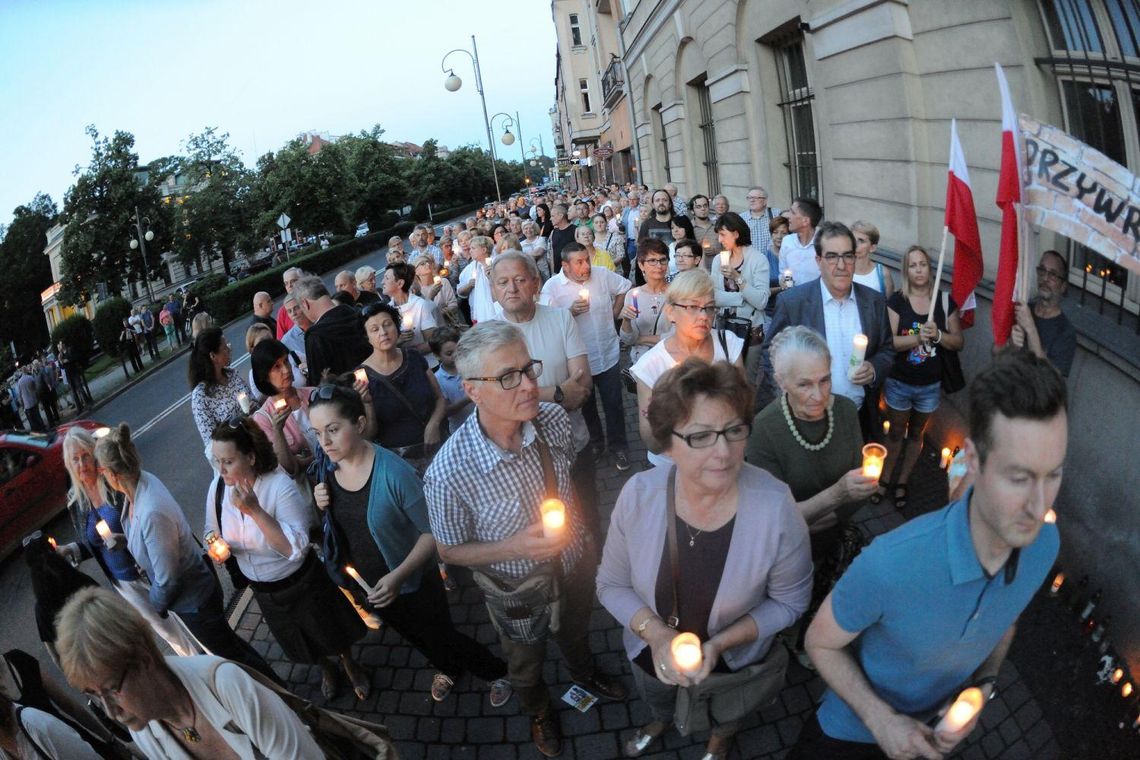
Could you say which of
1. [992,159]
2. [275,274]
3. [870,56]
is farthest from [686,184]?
[275,274]

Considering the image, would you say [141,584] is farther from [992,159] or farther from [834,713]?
[992,159]

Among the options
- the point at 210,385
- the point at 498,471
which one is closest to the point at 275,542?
the point at 498,471

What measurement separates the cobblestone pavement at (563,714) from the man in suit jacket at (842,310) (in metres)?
1.30

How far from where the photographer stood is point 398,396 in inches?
172

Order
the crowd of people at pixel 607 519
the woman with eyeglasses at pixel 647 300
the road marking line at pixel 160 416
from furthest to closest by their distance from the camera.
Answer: the road marking line at pixel 160 416, the woman with eyeglasses at pixel 647 300, the crowd of people at pixel 607 519

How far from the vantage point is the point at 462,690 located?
3.80 metres

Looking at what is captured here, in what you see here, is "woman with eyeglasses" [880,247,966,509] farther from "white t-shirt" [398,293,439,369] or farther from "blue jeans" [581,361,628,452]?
"white t-shirt" [398,293,439,369]

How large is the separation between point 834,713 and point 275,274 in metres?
32.4

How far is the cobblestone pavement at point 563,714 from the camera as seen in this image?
306 cm

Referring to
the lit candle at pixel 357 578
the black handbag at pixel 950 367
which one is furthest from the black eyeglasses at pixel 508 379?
the black handbag at pixel 950 367

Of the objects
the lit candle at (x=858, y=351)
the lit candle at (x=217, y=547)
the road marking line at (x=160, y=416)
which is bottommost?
the road marking line at (x=160, y=416)

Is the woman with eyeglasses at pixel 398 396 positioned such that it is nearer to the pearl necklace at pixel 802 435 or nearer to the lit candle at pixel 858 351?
the pearl necklace at pixel 802 435

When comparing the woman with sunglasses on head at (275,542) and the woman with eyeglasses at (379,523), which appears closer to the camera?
the woman with eyeglasses at (379,523)

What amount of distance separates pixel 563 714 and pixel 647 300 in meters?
3.09
